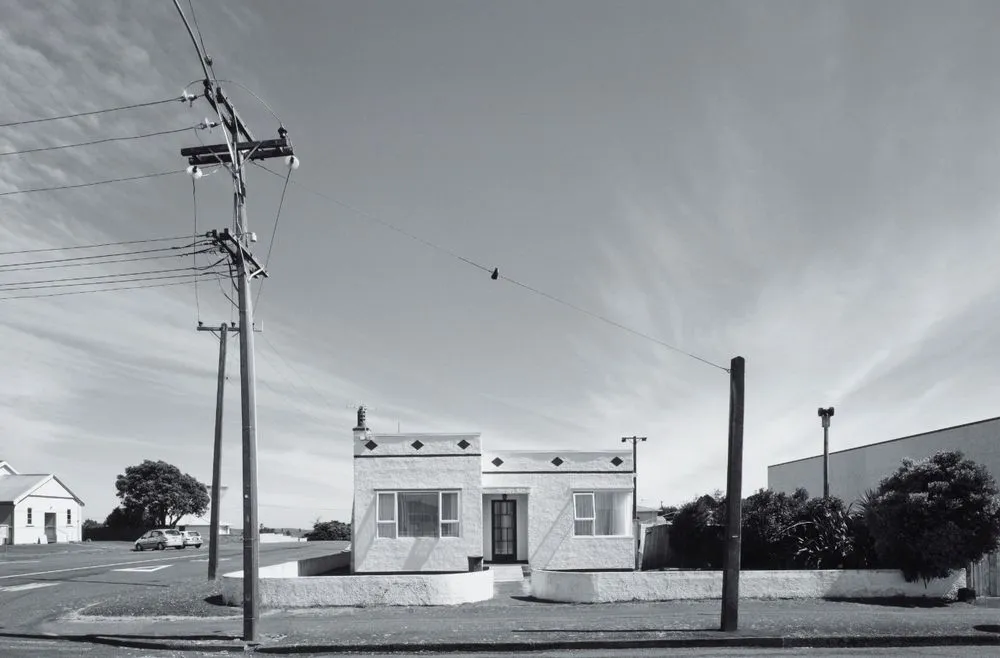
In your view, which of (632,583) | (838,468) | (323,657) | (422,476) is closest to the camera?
(323,657)

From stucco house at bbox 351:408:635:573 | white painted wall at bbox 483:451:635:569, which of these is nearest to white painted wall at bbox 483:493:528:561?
stucco house at bbox 351:408:635:573

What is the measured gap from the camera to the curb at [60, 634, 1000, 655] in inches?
608

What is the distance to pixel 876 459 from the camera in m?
38.2

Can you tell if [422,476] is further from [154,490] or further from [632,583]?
[154,490]

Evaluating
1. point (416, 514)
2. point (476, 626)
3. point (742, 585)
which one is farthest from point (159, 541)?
point (476, 626)

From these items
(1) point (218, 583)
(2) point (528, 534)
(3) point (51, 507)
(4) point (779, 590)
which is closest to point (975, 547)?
(4) point (779, 590)

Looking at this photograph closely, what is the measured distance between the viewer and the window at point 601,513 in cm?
2823

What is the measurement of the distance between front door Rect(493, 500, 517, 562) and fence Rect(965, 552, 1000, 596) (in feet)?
42.2

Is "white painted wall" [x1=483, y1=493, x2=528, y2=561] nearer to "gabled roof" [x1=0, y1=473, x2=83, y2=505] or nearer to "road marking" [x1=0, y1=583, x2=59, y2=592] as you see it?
"road marking" [x1=0, y1=583, x2=59, y2=592]

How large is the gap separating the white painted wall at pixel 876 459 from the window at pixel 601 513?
Result: 427 inches

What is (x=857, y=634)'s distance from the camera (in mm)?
15945

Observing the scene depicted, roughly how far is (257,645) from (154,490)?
68143 mm

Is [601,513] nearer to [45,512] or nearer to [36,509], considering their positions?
[36,509]

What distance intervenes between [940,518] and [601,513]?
9887 mm
